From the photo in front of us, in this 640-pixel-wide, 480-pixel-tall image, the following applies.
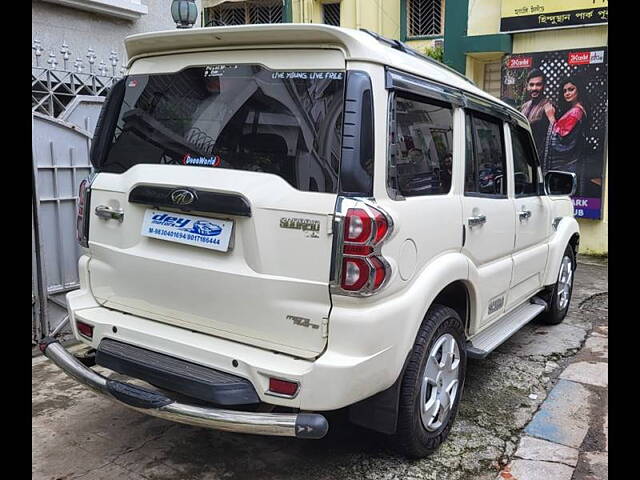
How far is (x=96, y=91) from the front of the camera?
6.01 meters

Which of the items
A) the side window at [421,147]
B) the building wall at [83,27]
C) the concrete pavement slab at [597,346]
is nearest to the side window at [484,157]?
the side window at [421,147]

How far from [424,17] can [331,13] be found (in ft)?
6.67

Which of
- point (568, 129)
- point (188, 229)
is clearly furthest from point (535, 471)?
point (568, 129)

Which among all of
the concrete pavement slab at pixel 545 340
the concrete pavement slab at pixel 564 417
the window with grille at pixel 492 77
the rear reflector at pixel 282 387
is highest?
the window with grille at pixel 492 77

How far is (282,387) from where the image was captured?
8.32 feet

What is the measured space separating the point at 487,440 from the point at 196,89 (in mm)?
2583

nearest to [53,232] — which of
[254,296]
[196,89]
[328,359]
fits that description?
[196,89]

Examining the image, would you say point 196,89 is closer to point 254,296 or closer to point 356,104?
point 356,104

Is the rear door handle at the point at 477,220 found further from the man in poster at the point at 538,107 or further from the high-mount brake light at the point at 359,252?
the man in poster at the point at 538,107

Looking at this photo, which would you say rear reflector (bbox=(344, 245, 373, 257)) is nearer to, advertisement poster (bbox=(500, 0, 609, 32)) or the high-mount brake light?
the high-mount brake light

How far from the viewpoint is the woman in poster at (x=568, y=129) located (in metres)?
8.65

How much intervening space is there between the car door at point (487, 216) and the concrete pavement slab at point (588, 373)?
923mm

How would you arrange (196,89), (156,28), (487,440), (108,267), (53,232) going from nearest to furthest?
1. (196,89)
2. (108,267)
3. (487,440)
4. (53,232)
5. (156,28)

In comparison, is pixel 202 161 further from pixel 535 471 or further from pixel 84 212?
pixel 535 471
